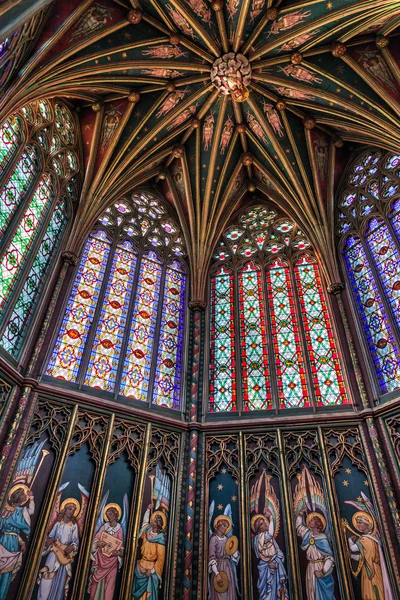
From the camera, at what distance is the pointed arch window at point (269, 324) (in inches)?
433

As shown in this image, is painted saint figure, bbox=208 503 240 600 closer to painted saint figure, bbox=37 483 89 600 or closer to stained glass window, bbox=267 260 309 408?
painted saint figure, bbox=37 483 89 600

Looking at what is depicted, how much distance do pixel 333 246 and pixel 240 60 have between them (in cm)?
555

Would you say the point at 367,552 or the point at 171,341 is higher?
the point at 171,341

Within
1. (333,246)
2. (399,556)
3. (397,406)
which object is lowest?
(399,556)

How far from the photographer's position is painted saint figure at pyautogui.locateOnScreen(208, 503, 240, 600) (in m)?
8.33

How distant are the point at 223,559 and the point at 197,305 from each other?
622cm

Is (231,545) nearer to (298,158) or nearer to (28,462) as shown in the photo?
Result: (28,462)

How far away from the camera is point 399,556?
26.4 feet

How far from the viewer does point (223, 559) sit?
341 inches

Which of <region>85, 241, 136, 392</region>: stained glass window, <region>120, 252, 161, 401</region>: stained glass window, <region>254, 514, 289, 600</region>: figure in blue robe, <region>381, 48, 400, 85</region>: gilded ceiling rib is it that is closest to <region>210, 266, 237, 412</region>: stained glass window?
<region>120, 252, 161, 401</region>: stained glass window

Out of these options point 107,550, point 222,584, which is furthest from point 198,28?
point 222,584

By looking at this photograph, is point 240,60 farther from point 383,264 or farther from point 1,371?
point 1,371

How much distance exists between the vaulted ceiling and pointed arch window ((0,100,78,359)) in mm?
633

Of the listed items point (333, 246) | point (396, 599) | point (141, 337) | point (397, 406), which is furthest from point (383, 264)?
point (396, 599)
